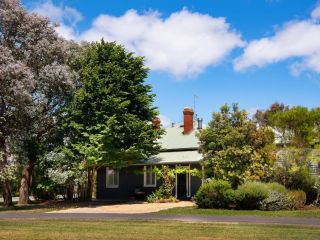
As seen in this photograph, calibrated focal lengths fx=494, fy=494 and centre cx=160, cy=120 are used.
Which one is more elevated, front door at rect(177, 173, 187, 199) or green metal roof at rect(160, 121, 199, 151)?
green metal roof at rect(160, 121, 199, 151)

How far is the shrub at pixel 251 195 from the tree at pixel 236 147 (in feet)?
9.91

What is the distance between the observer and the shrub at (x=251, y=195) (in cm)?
2544

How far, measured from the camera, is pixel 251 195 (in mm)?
25422

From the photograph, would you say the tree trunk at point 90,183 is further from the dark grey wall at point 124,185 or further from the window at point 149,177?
the window at point 149,177

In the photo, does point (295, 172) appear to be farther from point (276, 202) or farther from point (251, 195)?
point (251, 195)

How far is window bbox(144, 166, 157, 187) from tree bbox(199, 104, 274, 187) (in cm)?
702

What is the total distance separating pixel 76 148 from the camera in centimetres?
→ 3180

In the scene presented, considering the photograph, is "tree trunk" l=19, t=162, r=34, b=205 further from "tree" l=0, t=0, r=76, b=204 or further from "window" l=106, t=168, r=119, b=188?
"window" l=106, t=168, r=119, b=188

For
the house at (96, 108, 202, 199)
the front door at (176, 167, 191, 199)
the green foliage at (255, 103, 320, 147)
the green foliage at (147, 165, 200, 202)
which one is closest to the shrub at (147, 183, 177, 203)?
the green foliage at (147, 165, 200, 202)

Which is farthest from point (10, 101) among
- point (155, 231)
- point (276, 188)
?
point (155, 231)

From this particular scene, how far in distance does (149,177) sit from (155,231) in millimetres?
22291

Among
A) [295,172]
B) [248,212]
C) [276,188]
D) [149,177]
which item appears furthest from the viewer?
[149,177]

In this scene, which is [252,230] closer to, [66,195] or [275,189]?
[275,189]

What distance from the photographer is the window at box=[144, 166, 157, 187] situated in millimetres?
37906
